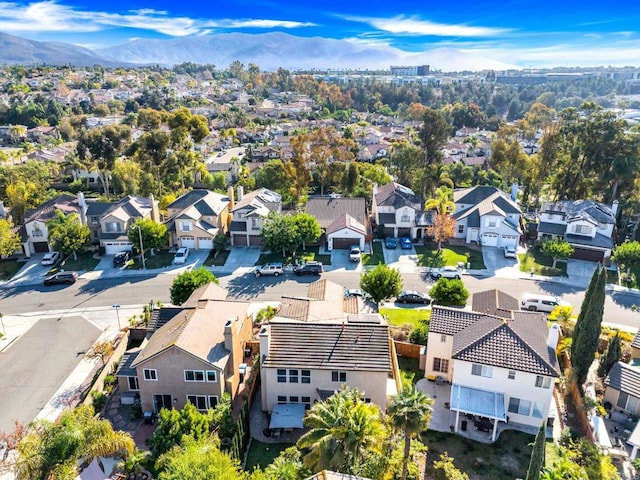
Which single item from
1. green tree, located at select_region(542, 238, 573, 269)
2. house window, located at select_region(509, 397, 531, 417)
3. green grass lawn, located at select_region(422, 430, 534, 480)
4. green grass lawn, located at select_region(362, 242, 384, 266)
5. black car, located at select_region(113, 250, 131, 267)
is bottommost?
green grass lawn, located at select_region(422, 430, 534, 480)

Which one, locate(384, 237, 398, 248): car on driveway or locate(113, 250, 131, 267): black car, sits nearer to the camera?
locate(113, 250, 131, 267): black car

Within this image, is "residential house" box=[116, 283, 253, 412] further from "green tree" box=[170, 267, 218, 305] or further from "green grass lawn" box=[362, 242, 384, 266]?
"green grass lawn" box=[362, 242, 384, 266]

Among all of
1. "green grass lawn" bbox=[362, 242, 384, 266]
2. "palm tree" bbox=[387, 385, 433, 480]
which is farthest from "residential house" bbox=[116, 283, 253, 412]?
"green grass lawn" bbox=[362, 242, 384, 266]

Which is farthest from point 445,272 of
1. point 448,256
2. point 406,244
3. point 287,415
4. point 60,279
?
point 60,279

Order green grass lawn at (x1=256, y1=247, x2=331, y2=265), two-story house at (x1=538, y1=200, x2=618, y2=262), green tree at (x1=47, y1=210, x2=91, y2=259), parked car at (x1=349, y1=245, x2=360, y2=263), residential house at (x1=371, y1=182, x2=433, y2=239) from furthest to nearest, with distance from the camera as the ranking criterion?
residential house at (x1=371, y1=182, x2=433, y2=239)
green grass lawn at (x1=256, y1=247, x2=331, y2=265)
parked car at (x1=349, y1=245, x2=360, y2=263)
two-story house at (x1=538, y1=200, x2=618, y2=262)
green tree at (x1=47, y1=210, x2=91, y2=259)

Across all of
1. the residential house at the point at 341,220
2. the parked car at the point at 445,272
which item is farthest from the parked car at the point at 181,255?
the parked car at the point at 445,272

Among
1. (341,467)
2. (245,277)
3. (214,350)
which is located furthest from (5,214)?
(341,467)

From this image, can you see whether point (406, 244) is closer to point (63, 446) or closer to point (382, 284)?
point (382, 284)

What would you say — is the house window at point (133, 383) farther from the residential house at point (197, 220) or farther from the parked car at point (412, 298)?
the residential house at point (197, 220)
